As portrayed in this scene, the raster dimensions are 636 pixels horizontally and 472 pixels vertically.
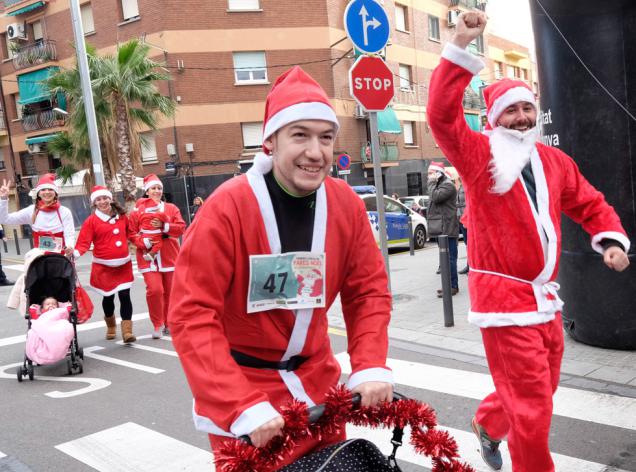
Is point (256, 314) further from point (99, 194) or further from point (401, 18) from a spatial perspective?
point (401, 18)

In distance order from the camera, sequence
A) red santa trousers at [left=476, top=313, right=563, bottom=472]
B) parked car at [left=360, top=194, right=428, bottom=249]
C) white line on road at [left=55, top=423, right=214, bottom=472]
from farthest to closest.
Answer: parked car at [left=360, top=194, right=428, bottom=249] → white line on road at [left=55, top=423, right=214, bottom=472] → red santa trousers at [left=476, top=313, right=563, bottom=472]

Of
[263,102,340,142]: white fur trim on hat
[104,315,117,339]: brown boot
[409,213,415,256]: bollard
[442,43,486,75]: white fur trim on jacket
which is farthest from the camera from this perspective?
[409,213,415,256]: bollard

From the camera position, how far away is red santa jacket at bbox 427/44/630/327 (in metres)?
2.74

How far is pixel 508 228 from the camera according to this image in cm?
279

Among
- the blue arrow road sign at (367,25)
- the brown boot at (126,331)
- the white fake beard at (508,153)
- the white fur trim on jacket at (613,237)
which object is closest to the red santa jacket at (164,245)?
the brown boot at (126,331)

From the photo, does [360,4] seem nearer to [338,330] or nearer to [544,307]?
[338,330]

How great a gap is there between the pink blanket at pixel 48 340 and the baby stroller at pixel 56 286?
0.40 ft

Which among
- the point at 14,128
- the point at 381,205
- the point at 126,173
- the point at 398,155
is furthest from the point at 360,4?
the point at 14,128

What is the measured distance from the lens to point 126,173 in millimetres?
18984

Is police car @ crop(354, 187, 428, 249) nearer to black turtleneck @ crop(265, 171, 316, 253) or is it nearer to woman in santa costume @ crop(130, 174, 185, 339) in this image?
woman in santa costume @ crop(130, 174, 185, 339)

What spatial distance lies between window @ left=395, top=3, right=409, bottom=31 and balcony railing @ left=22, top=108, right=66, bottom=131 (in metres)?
16.8

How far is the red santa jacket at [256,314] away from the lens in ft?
5.69

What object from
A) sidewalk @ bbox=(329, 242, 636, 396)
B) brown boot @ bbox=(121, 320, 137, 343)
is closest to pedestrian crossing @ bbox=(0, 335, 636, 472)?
Answer: sidewalk @ bbox=(329, 242, 636, 396)

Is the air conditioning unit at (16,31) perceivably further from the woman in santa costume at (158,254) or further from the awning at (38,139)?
the woman in santa costume at (158,254)
